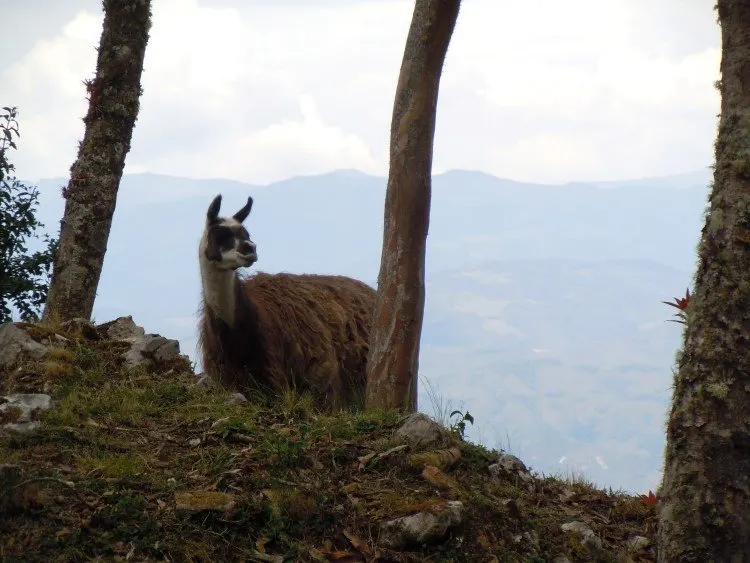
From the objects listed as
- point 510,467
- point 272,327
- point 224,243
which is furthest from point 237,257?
point 510,467

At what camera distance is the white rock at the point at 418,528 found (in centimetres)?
Result: 483

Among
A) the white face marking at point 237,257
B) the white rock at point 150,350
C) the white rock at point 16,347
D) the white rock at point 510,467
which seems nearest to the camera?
the white rock at point 510,467

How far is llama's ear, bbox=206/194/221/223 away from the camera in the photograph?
8.85 meters

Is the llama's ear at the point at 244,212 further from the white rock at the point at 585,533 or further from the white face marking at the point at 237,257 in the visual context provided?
the white rock at the point at 585,533

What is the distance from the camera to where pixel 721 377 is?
4590 mm

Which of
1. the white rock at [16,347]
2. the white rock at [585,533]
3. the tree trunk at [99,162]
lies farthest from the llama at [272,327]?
the white rock at [585,533]

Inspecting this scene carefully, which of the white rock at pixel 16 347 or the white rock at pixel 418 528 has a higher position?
the white rock at pixel 16 347

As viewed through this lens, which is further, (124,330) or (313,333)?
(313,333)

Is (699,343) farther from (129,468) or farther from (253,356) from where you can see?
(253,356)

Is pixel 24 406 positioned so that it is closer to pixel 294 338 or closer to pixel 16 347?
pixel 16 347

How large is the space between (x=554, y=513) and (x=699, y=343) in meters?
1.71

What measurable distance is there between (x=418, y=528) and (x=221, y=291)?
4.38m

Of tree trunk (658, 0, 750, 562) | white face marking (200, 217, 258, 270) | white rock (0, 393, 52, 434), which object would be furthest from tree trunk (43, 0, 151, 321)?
tree trunk (658, 0, 750, 562)

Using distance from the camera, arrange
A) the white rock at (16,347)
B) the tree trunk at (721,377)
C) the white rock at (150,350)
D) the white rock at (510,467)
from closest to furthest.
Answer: the tree trunk at (721,377)
the white rock at (510,467)
the white rock at (16,347)
the white rock at (150,350)
